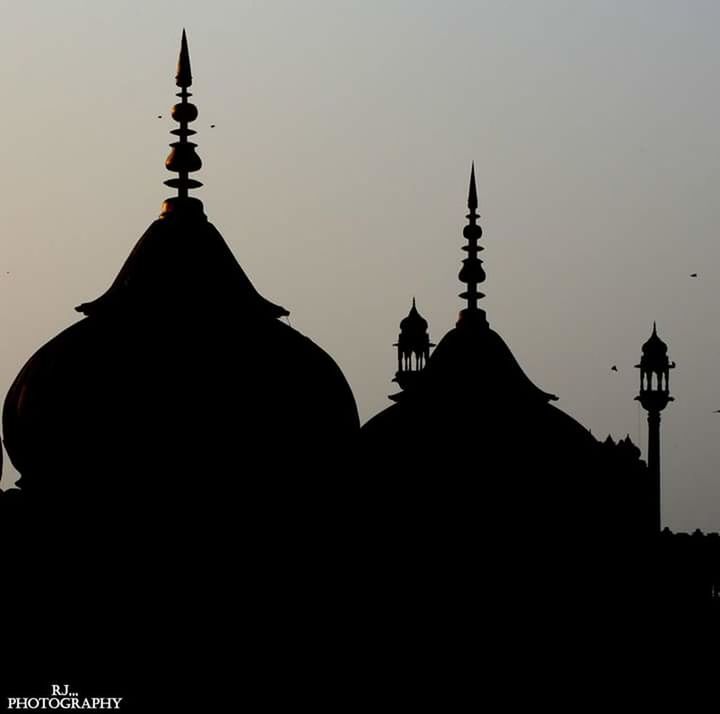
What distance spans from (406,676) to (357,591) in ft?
3.29

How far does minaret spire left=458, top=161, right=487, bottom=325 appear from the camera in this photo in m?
37.5

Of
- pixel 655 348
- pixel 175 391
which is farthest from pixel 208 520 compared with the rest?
pixel 655 348

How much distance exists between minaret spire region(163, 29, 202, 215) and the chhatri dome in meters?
0.37

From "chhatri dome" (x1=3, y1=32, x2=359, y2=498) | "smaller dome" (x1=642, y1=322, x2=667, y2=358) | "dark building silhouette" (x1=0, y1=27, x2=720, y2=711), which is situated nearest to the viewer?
"dark building silhouette" (x1=0, y1=27, x2=720, y2=711)

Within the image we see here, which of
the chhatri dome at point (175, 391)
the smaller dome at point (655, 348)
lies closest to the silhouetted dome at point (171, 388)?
the chhatri dome at point (175, 391)

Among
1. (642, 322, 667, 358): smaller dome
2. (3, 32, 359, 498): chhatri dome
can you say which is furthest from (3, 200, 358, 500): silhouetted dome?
Answer: (642, 322, 667, 358): smaller dome

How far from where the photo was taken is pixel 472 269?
3859cm

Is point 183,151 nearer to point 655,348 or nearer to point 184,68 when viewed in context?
point 184,68

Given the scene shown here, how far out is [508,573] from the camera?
121ft

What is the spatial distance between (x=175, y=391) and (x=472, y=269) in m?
5.83

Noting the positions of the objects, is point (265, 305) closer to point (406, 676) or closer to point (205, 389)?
point (205, 389)

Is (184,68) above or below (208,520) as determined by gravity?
above

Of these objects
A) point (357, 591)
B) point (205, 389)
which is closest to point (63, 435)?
point (205, 389)

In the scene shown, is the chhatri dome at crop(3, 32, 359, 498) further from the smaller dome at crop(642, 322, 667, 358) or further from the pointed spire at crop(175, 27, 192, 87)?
the smaller dome at crop(642, 322, 667, 358)
